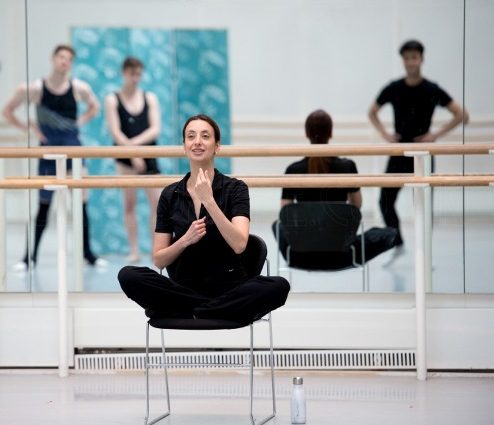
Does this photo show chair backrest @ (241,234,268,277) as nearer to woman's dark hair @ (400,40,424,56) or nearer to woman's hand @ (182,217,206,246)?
woman's hand @ (182,217,206,246)

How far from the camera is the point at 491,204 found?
19.3 ft

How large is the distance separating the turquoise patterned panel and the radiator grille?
4.17ft

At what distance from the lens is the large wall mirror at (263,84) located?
5.91 meters

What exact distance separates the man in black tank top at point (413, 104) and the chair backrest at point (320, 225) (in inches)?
16.5

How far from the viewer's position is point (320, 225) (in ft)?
19.2

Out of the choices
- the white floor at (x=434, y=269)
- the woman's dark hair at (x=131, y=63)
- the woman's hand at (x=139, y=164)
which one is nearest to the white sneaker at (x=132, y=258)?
the white floor at (x=434, y=269)

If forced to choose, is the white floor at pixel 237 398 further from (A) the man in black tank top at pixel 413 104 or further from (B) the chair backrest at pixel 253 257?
(A) the man in black tank top at pixel 413 104

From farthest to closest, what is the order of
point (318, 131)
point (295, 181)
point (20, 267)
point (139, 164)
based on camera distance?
point (139, 164)
point (318, 131)
point (20, 267)
point (295, 181)

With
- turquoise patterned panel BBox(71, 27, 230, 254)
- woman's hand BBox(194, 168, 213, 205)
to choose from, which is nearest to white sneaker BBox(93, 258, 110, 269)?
turquoise patterned panel BBox(71, 27, 230, 254)

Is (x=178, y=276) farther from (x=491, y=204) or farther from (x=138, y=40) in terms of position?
(x=138, y=40)

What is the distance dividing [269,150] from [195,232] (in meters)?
1.15

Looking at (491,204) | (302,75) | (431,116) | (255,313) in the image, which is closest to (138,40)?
(302,75)

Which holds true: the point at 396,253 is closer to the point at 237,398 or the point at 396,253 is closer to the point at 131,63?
the point at 237,398

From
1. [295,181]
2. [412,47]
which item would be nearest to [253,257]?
[295,181]
